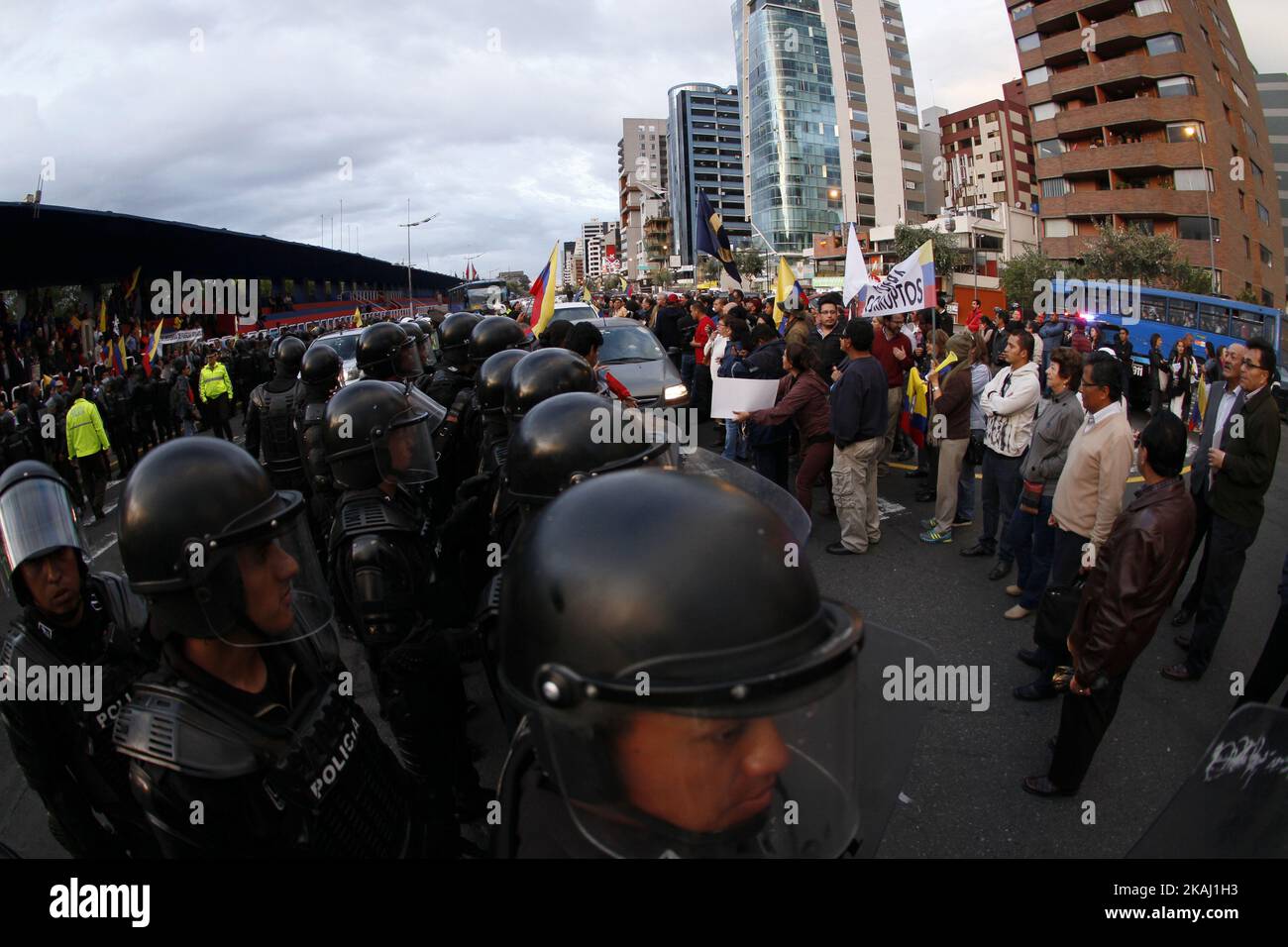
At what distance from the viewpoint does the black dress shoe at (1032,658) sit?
4677 mm

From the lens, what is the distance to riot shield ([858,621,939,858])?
149cm

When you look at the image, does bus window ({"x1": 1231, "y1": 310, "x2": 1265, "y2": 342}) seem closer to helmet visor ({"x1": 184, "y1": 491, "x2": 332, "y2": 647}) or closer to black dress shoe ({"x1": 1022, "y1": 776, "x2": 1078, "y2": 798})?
black dress shoe ({"x1": 1022, "y1": 776, "x2": 1078, "y2": 798})

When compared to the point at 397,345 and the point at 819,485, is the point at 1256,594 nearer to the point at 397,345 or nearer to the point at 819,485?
the point at 819,485

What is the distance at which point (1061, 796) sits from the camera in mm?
3570

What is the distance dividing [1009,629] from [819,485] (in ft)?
14.0

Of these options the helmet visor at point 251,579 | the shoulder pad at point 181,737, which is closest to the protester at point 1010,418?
the helmet visor at point 251,579

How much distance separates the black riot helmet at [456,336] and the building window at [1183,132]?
2250 inches

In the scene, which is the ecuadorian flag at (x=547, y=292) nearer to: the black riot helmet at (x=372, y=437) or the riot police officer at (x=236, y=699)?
the black riot helmet at (x=372, y=437)

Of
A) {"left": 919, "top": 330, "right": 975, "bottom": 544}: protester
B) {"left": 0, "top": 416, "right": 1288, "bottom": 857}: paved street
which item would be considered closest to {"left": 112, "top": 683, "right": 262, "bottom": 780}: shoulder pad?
{"left": 0, "top": 416, "right": 1288, "bottom": 857}: paved street

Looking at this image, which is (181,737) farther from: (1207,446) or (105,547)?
(105,547)

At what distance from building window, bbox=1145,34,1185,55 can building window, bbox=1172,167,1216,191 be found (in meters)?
7.76

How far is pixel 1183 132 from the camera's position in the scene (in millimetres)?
47406

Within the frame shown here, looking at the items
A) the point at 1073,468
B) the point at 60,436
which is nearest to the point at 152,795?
the point at 1073,468
